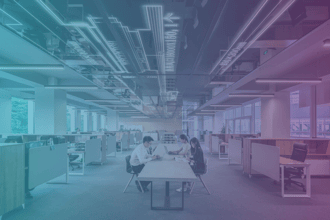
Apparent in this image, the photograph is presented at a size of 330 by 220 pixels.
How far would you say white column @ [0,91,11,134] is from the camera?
9445 mm

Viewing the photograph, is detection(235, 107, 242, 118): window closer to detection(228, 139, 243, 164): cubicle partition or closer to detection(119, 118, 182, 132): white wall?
detection(228, 139, 243, 164): cubicle partition

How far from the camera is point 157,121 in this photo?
27.5 meters

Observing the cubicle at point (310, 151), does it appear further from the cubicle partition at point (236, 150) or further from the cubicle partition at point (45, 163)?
the cubicle partition at point (45, 163)

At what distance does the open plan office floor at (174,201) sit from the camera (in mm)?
3502

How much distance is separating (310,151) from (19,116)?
14863 millimetres

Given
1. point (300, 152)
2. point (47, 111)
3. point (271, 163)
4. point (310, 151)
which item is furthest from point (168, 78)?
point (310, 151)

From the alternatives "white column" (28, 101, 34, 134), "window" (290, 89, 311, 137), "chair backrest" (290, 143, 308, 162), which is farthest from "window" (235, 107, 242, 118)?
"white column" (28, 101, 34, 134)

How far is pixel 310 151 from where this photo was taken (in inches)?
257

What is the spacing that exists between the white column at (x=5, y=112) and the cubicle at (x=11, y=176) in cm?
770

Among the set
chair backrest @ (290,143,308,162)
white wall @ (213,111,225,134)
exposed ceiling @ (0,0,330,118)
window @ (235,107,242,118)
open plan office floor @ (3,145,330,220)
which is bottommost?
open plan office floor @ (3,145,330,220)

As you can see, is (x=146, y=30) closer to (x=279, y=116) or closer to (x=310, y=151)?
(x=279, y=116)

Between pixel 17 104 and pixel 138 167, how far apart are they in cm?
1122

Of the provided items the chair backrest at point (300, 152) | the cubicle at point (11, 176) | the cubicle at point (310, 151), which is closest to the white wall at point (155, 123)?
the cubicle at point (310, 151)

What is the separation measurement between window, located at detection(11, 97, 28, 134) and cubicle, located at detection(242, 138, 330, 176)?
12553 millimetres
